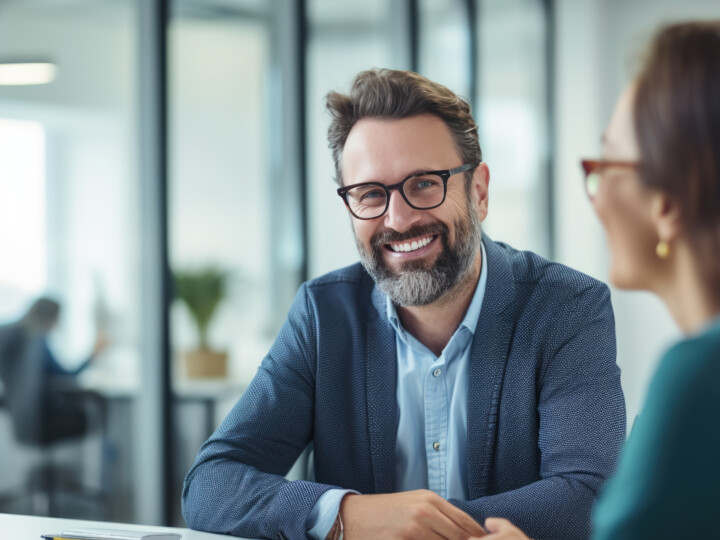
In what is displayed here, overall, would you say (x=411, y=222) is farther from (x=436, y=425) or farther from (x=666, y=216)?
(x=666, y=216)

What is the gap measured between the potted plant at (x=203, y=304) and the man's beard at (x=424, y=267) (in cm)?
143

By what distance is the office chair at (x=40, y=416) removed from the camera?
2592mm

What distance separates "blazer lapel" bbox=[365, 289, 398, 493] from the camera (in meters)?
1.61

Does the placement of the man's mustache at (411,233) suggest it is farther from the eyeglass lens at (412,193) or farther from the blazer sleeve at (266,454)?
the blazer sleeve at (266,454)

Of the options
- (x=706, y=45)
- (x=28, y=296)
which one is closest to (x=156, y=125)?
(x=28, y=296)

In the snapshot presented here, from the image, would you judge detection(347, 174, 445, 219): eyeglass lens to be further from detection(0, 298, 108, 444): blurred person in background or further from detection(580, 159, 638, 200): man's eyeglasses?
detection(0, 298, 108, 444): blurred person in background

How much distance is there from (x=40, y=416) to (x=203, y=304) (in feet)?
2.38

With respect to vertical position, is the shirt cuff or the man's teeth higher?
the man's teeth

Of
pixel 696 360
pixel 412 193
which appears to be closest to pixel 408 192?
pixel 412 193

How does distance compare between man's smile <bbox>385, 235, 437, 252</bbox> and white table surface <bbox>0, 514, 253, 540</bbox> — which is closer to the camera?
white table surface <bbox>0, 514, 253, 540</bbox>

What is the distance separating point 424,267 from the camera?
1658mm

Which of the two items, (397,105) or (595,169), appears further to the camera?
(397,105)

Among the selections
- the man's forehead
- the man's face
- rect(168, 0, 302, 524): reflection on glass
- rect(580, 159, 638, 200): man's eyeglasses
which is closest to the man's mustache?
the man's face

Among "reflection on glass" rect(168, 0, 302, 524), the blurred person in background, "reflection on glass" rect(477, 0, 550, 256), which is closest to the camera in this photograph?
the blurred person in background
